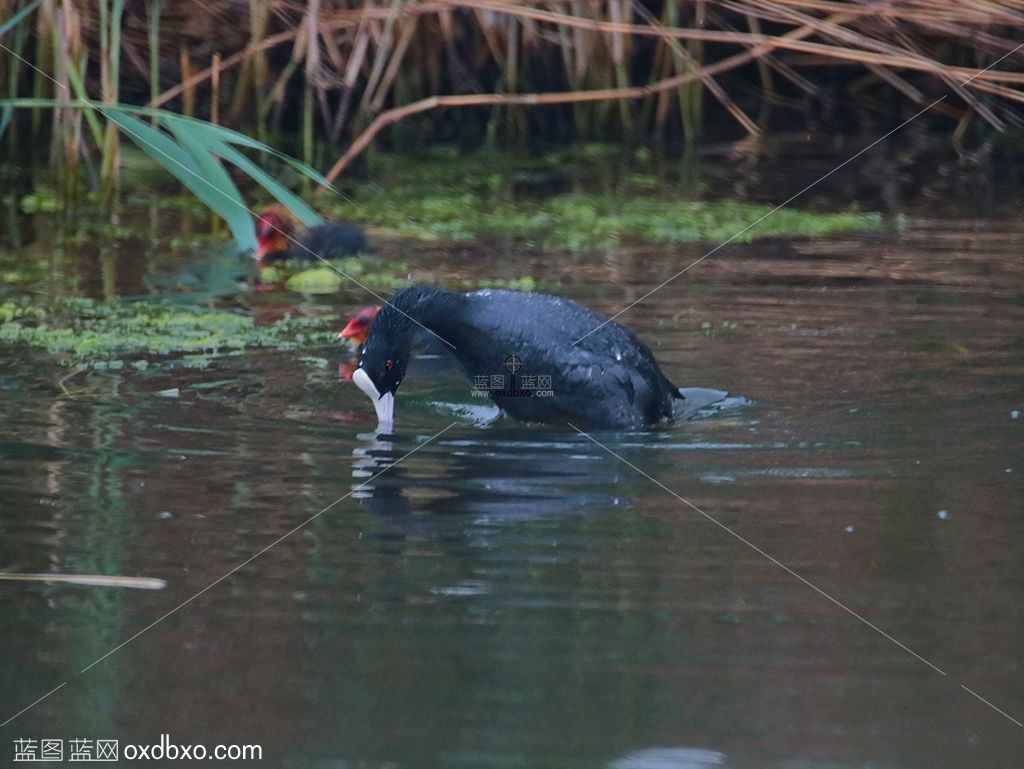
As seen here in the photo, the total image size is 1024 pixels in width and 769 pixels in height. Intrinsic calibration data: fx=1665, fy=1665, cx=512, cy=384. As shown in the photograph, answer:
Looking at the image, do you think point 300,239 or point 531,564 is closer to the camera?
point 531,564

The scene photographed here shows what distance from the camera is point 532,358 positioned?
461 centimetres

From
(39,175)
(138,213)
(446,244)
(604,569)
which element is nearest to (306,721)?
(604,569)


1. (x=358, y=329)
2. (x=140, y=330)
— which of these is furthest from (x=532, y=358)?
(x=140, y=330)

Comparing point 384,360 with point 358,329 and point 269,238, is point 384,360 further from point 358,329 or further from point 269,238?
point 269,238

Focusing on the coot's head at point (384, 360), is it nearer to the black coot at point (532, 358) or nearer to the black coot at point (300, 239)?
the black coot at point (532, 358)

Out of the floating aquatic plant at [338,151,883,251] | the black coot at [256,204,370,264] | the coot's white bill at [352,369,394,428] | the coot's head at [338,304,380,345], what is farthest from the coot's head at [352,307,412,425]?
the floating aquatic plant at [338,151,883,251]

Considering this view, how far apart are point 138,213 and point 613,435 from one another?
4566mm

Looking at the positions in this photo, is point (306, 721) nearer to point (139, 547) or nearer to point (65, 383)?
point (139, 547)

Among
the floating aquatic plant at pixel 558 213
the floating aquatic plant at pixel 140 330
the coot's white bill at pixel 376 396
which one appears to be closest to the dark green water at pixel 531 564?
the coot's white bill at pixel 376 396

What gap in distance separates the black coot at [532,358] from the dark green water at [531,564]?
4.5 inches

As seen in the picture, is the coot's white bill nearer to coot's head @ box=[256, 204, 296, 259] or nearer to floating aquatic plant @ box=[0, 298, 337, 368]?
floating aquatic plant @ box=[0, 298, 337, 368]

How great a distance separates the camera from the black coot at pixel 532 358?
181 inches

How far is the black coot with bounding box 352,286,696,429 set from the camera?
4.60m

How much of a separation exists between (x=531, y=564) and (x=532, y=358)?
4.46 ft
